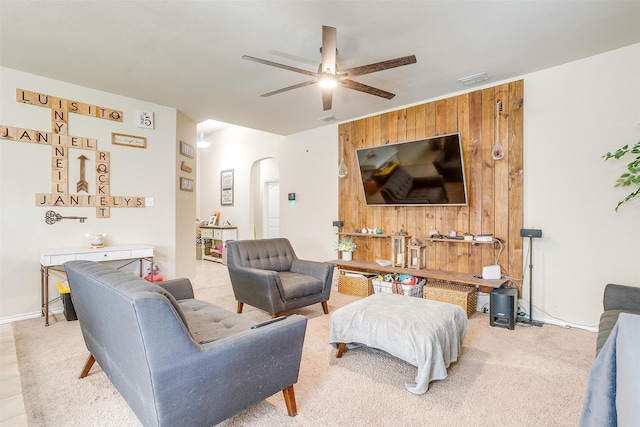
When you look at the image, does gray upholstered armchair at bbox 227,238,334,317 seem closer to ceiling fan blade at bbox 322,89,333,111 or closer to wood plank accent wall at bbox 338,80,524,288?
wood plank accent wall at bbox 338,80,524,288

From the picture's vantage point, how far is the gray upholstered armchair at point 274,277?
319cm

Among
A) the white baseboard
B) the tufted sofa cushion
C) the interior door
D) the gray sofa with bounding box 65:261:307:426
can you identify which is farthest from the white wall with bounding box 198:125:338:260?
the gray sofa with bounding box 65:261:307:426

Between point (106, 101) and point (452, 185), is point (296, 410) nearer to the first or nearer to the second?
point (452, 185)

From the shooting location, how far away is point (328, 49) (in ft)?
7.74

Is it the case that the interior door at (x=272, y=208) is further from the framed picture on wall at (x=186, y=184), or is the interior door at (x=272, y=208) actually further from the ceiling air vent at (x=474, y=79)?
the ceiling air vent at (x=474, y=79)

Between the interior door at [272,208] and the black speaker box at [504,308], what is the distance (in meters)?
5.16

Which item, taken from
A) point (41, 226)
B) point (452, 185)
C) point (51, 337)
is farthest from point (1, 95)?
point (452, 185)

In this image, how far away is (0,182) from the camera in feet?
11.0

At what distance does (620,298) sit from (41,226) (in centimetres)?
554

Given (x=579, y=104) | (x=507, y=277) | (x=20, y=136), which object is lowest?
(x=507, y=277)

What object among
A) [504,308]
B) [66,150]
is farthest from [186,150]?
[504,308]

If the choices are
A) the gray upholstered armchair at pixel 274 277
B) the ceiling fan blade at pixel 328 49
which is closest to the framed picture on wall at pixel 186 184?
the gray upholstered armchair at pixel 274 277

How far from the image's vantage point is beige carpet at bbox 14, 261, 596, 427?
1.80 meters

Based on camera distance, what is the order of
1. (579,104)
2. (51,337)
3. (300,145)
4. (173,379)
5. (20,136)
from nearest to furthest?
(173,379) → (51,337) → (579,104) → (20,136) → (300,145)
